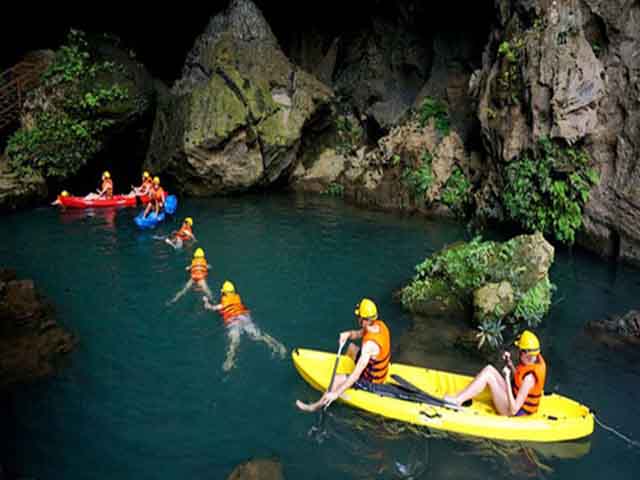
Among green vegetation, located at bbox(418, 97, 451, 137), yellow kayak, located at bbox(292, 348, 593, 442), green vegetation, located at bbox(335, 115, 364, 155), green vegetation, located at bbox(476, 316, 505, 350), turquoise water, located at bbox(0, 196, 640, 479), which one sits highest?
green vegetation, located at bbox(418, 97, 451, 137)

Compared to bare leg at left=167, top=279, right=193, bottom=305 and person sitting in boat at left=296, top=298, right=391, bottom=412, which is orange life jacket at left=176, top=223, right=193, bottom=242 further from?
person sitting in boat at left=296, top=298, right=391, bottom=412

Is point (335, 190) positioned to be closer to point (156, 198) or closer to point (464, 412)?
point (156, 198)

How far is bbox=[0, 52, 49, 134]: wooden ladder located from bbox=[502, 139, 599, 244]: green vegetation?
16247mm

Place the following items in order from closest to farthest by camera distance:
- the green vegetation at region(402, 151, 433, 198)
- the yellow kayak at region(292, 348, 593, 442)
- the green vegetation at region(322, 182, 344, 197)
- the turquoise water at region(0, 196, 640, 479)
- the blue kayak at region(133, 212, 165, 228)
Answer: the turquoise water at region(0, 196, 640, 479) < the yellow kayak at region(292, 348, 593, 442) < the blue kayak at region(133, 212, 165, 228) < the green vegetation at region(402, 151, 433, 198) < the green vegetation at region(322, 182, 344, 197)

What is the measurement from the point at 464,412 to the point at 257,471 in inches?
116

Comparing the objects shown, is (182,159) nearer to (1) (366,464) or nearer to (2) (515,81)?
(2) (515,81)

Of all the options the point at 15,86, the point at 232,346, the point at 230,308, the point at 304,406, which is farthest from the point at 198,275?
the point at 15,86

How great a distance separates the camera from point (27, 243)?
14555 millimetres

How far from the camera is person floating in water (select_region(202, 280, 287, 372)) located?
940cm

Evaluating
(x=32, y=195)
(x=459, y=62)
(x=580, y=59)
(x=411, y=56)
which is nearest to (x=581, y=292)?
(x=580, y=59)

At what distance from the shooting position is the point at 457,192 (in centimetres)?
1773

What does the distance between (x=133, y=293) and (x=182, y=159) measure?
29.5 feet

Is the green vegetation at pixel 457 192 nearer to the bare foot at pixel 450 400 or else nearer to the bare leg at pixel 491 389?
the bare leg at pixel 491 389

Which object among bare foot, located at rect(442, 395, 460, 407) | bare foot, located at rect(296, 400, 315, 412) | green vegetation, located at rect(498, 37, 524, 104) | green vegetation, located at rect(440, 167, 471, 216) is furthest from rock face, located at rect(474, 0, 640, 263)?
bare foot, located at rect(296, 400, 315, 412)
